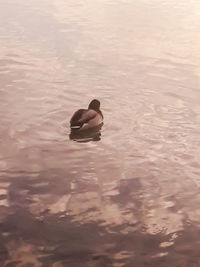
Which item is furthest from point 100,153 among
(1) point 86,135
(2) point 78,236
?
(2) point 78,236

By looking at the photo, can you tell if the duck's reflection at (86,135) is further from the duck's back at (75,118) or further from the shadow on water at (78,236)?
the shadow on water at (78,236)

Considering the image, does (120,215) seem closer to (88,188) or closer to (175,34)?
(88,188)

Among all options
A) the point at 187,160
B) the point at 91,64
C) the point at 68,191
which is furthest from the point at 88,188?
the point at 91,64

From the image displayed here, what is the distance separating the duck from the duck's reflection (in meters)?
0.06

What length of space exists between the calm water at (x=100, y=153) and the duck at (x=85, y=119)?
8.7 inches

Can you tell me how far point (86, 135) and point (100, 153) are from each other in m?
0.91

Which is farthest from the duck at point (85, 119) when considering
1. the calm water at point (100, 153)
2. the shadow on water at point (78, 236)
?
the shadow on water at point (78, 236)

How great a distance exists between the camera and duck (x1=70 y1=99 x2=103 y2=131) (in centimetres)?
874

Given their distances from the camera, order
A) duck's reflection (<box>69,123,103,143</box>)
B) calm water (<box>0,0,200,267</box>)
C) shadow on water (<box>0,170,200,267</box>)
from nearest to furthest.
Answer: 1. shadow on water (<box>0,170,200,267</box>)
2. calm water (<box>0,0,200,267</box>)
3. duck's reflection (<box>69,123,103,143</box>)

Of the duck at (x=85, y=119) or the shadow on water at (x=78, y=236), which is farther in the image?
the duck at (x=85, y=119)

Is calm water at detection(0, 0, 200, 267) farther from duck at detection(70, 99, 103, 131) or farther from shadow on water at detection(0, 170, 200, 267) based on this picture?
duck at detection(70, 99, 103, 131)

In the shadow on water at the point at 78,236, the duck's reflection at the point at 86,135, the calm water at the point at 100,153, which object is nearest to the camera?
the shadow on water at the point at 78,236

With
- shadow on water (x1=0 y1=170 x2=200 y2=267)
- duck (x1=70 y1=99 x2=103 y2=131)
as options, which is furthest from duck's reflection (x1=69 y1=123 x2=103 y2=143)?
shadow on water (x1=0 y1=170 x2=200 y2=267)

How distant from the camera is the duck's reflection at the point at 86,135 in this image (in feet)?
28.5
